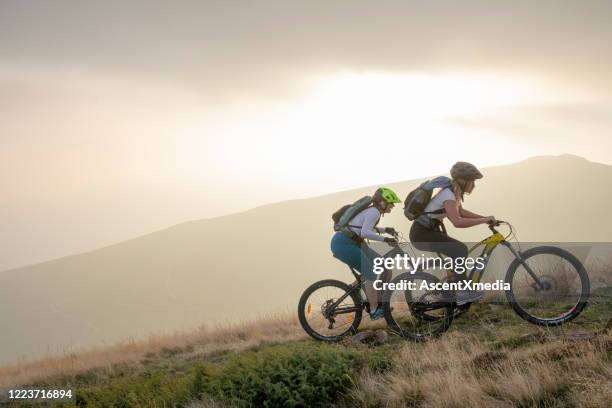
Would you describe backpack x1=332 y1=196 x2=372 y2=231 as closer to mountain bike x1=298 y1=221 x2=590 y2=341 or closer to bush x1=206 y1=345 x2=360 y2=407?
mountain bike x1=298 y1=221 x2=590 y2=341

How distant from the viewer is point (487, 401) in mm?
5047

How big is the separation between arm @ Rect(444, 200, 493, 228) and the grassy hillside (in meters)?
1.73

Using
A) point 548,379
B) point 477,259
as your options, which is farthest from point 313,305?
point 548,379

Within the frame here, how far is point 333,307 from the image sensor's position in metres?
8.69

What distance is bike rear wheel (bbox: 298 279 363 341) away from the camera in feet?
28.1

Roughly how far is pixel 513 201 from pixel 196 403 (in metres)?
208

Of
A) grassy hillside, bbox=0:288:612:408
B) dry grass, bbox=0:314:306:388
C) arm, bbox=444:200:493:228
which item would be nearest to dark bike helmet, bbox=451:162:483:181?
arm, bbox=444:200:493:228

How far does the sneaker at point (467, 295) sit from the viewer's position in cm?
789

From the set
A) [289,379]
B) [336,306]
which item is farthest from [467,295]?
[289,379]

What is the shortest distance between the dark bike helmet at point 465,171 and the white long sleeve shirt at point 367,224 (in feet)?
4.47

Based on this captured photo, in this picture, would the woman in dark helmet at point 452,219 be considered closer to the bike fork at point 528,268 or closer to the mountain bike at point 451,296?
the mountain bike at point 451,296

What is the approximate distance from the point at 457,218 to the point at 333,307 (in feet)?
8.56

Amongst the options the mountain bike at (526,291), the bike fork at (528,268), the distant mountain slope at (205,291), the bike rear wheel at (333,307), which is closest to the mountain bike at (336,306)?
the bike rear wheel at (333,307)

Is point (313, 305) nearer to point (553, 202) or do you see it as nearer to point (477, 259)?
point (477, 259)
